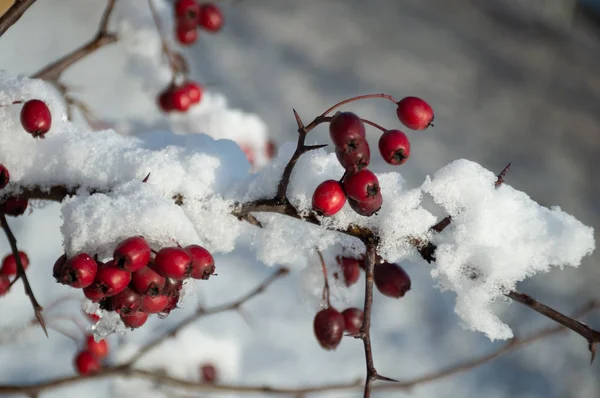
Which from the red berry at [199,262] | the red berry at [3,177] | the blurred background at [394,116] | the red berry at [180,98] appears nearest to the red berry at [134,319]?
the red berry at [199,262]

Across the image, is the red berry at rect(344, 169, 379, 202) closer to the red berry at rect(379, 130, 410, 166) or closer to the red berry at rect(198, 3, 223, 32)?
the red berry at rect(379, 130, 410, 166)

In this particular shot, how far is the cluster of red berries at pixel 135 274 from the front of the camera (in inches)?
24.4

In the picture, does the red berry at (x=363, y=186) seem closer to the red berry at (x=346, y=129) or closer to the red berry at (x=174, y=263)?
the red berry at (x=346, y=129)

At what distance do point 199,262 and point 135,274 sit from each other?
0.26 ft

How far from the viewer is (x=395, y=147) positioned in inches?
Result: 27.7

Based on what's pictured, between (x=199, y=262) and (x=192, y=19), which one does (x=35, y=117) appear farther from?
(x=192, y=19)

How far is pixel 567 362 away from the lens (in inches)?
99.3

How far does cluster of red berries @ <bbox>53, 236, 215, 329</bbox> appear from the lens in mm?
620

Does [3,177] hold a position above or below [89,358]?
above

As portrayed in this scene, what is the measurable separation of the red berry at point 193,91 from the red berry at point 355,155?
103cm

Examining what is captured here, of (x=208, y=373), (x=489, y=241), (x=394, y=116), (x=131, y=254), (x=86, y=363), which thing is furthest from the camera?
(x=394, y=116)

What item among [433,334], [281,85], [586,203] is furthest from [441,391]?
[281,85]

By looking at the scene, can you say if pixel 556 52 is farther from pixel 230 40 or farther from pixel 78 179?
pixel 78 179

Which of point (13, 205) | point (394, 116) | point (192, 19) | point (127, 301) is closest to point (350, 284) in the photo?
point (127, 301)
